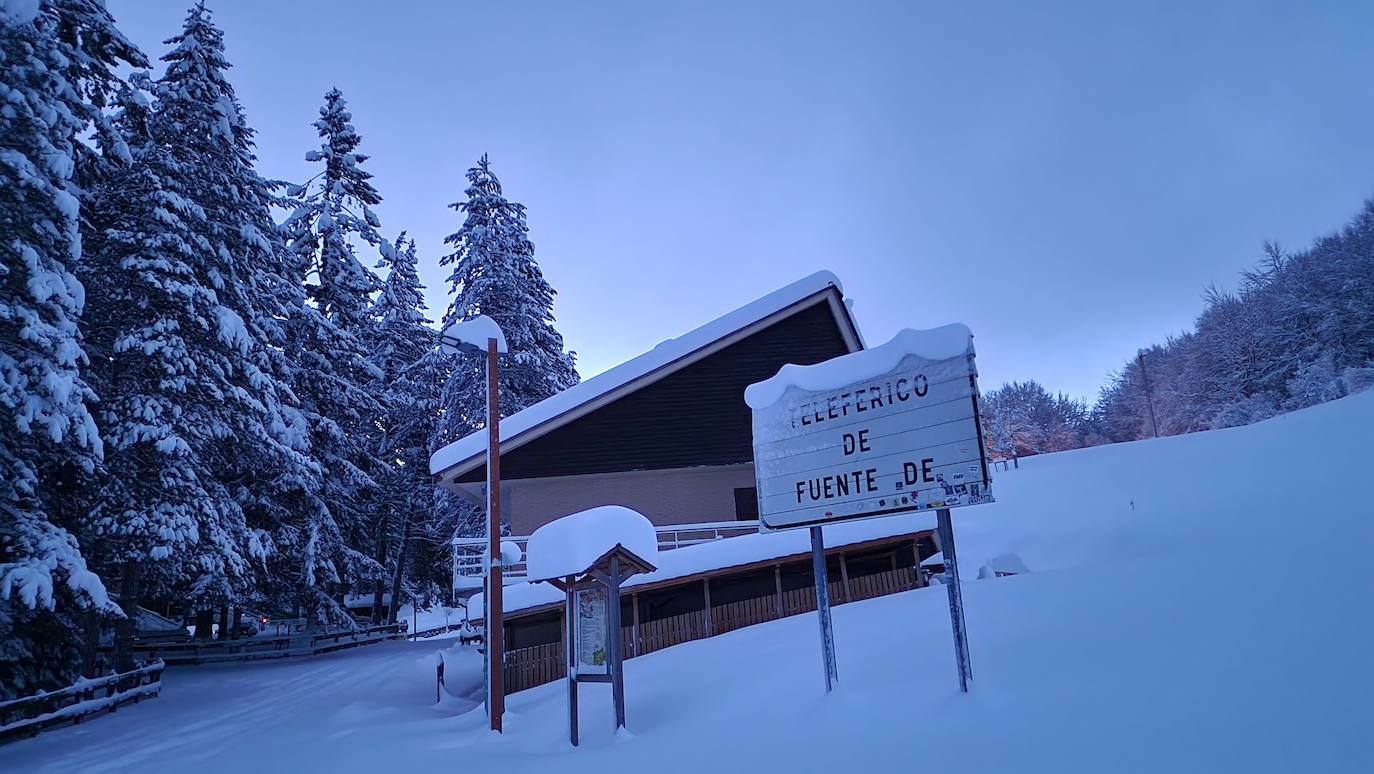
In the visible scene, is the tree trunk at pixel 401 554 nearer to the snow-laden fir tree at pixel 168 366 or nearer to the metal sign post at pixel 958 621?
the snow-laden fir tree at pixel 168 366

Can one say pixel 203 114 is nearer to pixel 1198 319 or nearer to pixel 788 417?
pixel 788 417

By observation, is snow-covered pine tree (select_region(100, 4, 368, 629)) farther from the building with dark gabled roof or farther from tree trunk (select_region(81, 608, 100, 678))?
the building with dark gabled roof

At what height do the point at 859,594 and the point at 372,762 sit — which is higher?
the point at 859,594

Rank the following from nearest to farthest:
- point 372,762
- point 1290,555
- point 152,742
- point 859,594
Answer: point 1290,555
point 372,762
point 152,742
point 859,594

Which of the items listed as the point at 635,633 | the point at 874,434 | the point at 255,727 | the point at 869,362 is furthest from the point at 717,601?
the point at 869,362

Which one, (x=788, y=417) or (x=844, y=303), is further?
(x=844, y=303)

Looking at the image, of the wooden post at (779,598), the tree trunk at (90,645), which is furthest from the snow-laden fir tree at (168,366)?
the wooden post at (779,598)

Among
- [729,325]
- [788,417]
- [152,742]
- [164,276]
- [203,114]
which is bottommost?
[152,742]

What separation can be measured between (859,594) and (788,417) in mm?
8952

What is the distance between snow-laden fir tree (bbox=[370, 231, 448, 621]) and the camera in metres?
30.7

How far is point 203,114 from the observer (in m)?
20.0

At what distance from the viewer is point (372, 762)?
9000 mm

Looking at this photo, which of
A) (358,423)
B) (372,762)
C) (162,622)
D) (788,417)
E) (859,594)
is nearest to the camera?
(788,417)

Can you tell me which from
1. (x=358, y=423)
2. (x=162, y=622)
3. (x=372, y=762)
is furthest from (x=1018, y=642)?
(x=162, y=622)
